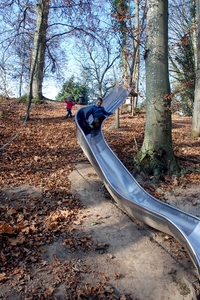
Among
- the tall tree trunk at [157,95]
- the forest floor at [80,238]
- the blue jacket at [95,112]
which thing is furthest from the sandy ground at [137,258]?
the blue jacket at [95,112]

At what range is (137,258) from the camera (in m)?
4.30

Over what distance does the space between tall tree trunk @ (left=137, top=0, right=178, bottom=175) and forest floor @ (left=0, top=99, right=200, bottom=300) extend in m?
0.46

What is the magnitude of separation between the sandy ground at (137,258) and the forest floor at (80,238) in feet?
0.05

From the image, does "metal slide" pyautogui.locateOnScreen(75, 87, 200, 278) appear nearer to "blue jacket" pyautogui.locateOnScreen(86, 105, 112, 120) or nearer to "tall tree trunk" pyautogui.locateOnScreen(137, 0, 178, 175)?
"tall tree trunk" pyautogui.locateOnScreen(137, 0, 178, 175)

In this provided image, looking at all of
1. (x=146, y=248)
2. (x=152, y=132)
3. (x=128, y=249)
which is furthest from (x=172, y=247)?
(x=152, y=132)

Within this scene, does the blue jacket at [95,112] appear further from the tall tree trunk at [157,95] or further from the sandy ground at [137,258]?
the sandy ground at [137,258]

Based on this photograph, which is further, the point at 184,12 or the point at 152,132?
the point at 184,12

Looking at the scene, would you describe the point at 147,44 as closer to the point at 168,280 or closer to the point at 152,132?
the point at 152,132

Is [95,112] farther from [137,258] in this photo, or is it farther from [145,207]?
[137,258]

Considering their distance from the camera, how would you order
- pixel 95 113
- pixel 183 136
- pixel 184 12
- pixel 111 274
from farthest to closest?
pixel 184 12, pixel 183 136, pixel 95 113, pixel 111 274

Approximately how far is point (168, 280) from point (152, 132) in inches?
154

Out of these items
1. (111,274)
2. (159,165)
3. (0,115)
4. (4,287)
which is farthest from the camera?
(0,115)

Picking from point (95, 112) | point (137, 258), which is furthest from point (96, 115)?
point (137, 258)

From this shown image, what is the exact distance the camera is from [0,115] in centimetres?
1196
